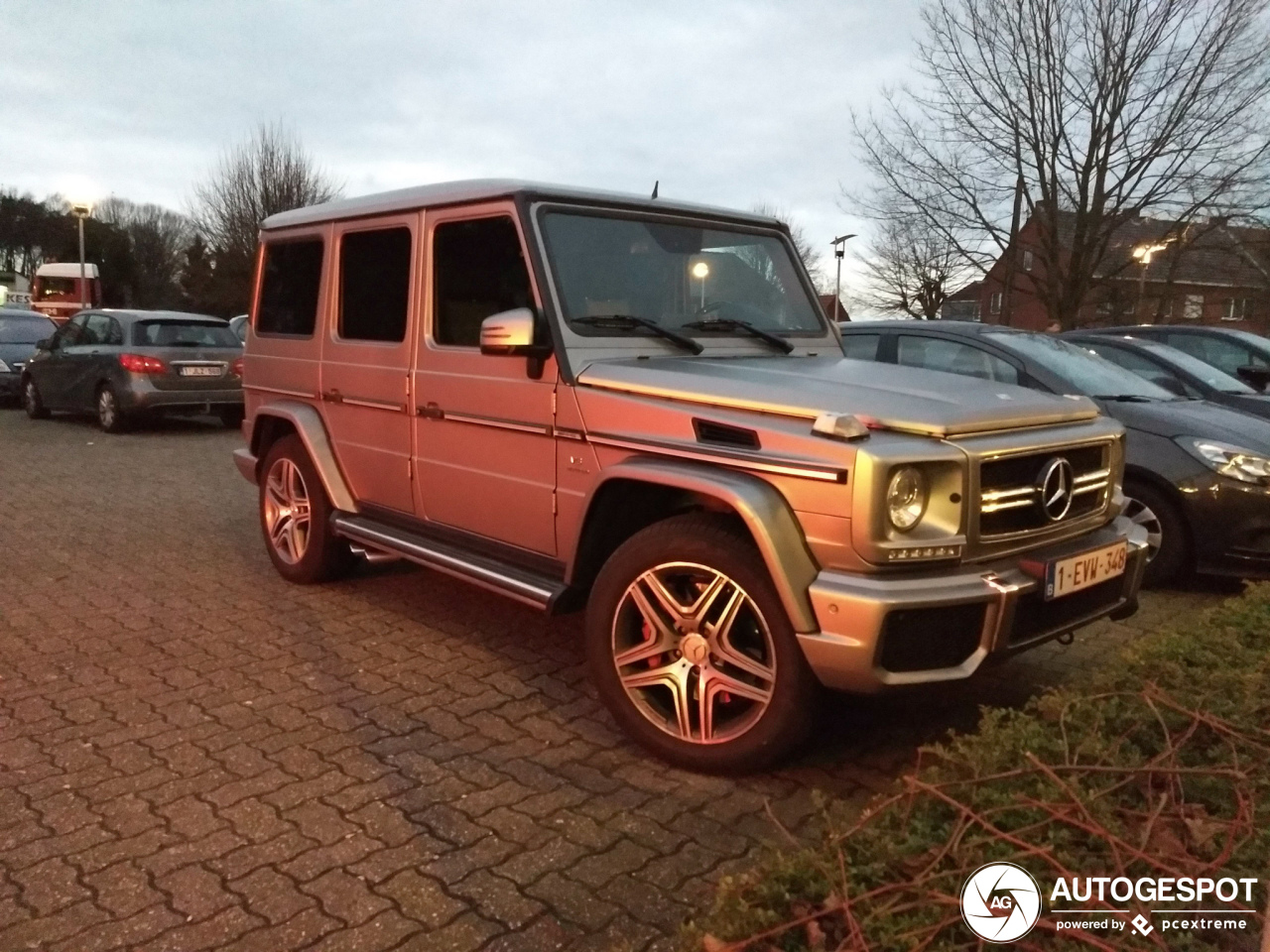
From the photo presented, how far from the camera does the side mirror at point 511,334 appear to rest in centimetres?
397

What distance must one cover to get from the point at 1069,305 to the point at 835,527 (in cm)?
2052

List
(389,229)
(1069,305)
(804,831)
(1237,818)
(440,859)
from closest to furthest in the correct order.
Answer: (1237,818), (440,859), (804,831), (389,229), (1069,305)

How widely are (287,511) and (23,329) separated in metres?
14.8

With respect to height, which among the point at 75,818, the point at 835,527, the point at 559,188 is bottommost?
the point at 75,818

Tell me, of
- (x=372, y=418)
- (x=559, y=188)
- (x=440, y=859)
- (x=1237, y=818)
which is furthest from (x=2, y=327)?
(x=1237, y=818)

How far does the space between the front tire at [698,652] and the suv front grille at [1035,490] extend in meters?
0.76

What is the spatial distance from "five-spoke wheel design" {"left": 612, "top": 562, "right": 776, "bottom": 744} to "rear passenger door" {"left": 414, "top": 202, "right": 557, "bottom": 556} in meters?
0.69

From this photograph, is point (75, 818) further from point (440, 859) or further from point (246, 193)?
point (246, 193)

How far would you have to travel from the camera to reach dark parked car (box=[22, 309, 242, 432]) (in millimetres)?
12844

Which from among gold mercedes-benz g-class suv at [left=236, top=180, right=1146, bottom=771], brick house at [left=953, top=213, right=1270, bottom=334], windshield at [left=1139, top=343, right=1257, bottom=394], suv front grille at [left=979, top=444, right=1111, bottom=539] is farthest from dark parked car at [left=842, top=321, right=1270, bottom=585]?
brick house at [left=953, top=213, right=1270, bottom=334]

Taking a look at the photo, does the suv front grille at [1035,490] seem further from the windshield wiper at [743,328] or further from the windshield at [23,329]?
the windshield at [23,329]

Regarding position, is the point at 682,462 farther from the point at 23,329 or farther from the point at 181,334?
the point at 23,329

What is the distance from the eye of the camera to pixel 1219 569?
19.6 ft

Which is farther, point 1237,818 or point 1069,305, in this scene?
point 1069,305
